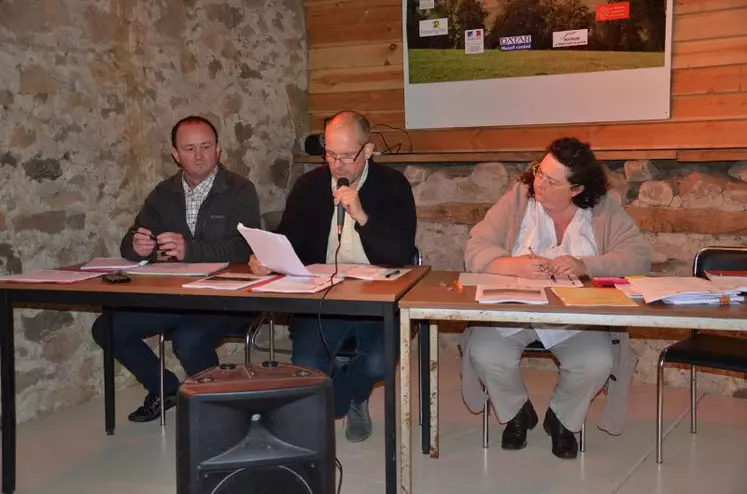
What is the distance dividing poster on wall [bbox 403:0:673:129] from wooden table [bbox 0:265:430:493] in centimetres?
177

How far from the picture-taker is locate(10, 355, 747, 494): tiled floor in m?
2.93

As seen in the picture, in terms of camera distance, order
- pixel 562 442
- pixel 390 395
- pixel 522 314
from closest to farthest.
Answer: pixel 522 314
pixel 390 395
pixel 562 442

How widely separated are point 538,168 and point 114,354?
1920mm

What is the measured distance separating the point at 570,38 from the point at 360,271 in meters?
2.05

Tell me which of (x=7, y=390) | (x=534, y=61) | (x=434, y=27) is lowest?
(x=7, y=390)

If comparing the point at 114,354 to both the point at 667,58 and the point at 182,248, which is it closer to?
the point at 182,248

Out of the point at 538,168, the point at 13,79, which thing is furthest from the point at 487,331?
the point at 13,79

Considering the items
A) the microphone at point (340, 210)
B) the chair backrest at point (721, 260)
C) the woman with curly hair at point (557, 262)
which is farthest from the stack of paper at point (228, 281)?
the chair backrest at point (721, 260)

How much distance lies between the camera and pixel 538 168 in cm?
319

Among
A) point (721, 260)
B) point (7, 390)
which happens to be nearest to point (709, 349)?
point (721, 260)

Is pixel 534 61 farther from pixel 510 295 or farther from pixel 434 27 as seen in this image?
pixel 510 295

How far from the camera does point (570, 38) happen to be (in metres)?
4.28

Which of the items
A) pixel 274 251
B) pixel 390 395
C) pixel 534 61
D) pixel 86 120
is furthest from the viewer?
pixel 534 61

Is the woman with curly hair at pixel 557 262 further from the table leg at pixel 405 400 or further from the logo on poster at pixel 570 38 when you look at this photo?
the logo on poster at pixel 570 38
